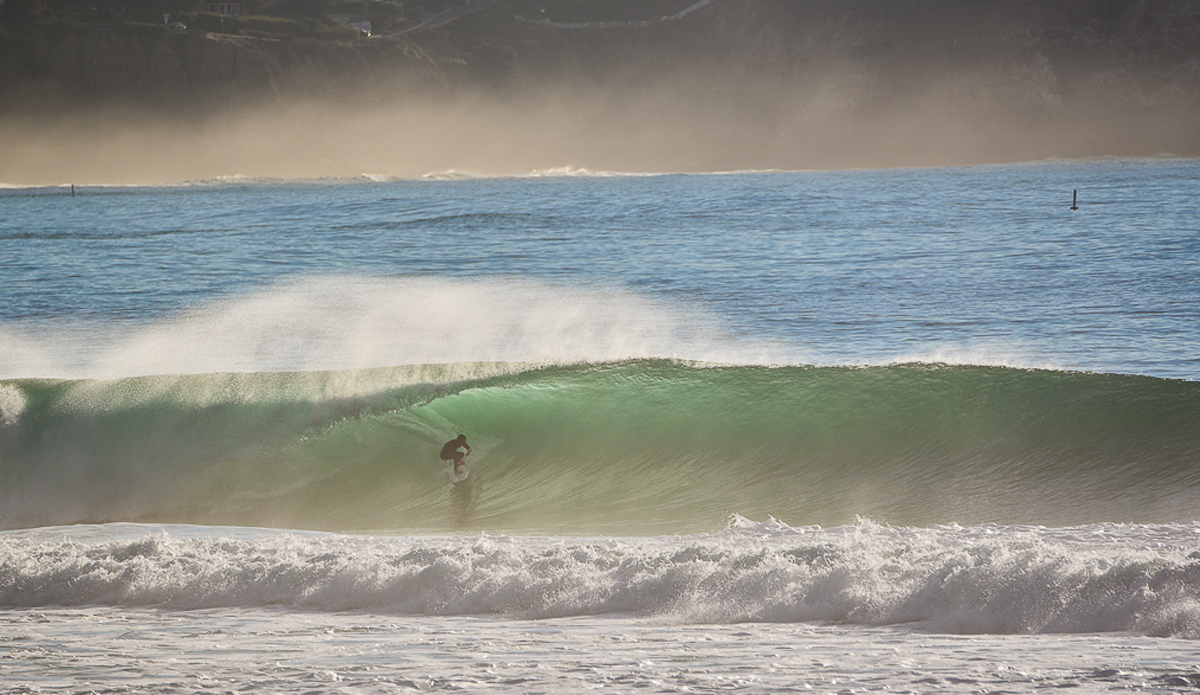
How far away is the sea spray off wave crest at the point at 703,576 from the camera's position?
425cm

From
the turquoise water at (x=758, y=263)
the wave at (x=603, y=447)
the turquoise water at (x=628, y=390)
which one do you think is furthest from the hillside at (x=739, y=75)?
the wave at (x=603, y=447)

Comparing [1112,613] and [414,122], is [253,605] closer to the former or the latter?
[1112,613]

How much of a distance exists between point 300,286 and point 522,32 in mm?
92355

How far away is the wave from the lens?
267 inches

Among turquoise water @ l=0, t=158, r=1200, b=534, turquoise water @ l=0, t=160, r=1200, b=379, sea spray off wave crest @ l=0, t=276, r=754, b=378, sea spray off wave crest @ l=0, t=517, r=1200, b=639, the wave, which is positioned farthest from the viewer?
turquoise water @ l=0, t=160, r=1200, b=379

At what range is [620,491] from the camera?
739 cm

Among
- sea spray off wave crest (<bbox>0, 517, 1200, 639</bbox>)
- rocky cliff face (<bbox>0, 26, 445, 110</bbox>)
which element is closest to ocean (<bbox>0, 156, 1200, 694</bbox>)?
sea spray off wave crest (<bbox>0, 517, 1200, 639</bbox>)

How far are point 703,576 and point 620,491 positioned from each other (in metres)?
2.70

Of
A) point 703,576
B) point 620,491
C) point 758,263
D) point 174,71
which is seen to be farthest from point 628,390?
point 174,71

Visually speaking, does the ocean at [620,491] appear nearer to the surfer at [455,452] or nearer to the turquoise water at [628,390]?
the turquoise water at [628,390]

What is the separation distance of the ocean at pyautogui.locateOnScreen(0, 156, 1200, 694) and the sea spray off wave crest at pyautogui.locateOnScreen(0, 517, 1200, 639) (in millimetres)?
19

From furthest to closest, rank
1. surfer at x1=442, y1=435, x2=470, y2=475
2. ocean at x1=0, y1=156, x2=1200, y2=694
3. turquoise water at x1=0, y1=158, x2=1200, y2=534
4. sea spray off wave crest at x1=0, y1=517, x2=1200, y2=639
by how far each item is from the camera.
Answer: surfer at x1=442, y1=435, x2=470, y2=475 < turquoise water at x1=0, y1=158, x2=1200, y2=534 < sea spray off wave crest at x1=0, y1=517, x2=1200, y2=639 < ocean at x1=0, y1=156, x2=1200, y2=694

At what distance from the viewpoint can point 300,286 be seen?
21.8 metres

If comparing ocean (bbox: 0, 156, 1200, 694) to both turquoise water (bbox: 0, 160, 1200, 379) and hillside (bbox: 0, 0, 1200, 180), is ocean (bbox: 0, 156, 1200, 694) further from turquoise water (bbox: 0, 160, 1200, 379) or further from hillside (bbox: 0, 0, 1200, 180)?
hillside (bbox: 0, 0, 1200, 180)
